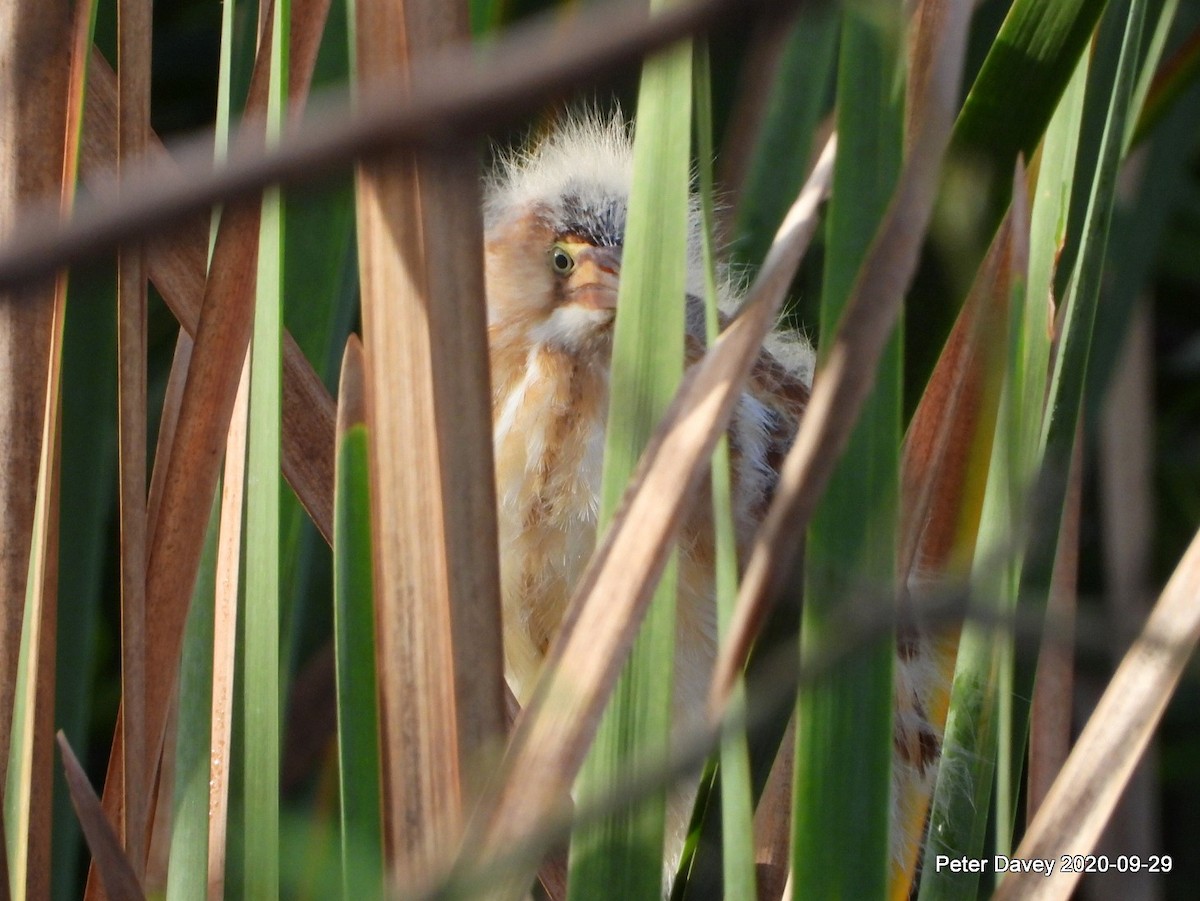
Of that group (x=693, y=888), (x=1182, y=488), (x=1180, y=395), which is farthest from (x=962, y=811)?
(x=1180, y=395)

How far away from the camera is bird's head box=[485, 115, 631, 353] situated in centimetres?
118

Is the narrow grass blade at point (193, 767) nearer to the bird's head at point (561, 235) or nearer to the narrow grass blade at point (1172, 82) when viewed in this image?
the bird's head at point (561, 235)

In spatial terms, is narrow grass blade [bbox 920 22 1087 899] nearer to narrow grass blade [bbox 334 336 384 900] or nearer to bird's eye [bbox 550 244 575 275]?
narrow grass blade [bbox 334 336 384 900]

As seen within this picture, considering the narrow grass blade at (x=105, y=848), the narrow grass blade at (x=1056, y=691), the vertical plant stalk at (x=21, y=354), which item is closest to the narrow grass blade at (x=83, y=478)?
the vertical plant stalk at (x=21, y=354)

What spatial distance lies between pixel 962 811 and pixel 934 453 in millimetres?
188

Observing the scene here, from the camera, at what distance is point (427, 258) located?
18.1 inches

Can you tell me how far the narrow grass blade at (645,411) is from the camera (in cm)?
48

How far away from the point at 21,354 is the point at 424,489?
0.98 ft

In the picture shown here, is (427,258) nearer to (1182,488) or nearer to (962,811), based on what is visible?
(962,811)

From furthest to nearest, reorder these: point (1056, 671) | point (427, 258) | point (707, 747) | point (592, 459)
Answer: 1. point (592, 459)
2. point (1056, 671)
3. point (427, 258)
4. point (707, 747)

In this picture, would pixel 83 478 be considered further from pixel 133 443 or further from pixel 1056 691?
pixel 1056 691

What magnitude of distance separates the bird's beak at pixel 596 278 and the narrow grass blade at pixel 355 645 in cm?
66

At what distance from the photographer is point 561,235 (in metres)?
1.29

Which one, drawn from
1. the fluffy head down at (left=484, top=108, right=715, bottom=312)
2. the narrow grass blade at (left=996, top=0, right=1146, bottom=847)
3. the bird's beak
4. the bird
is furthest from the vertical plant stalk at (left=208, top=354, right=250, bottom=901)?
the fluffy head down at (left=484, top=108, right=715, bottom=312)
